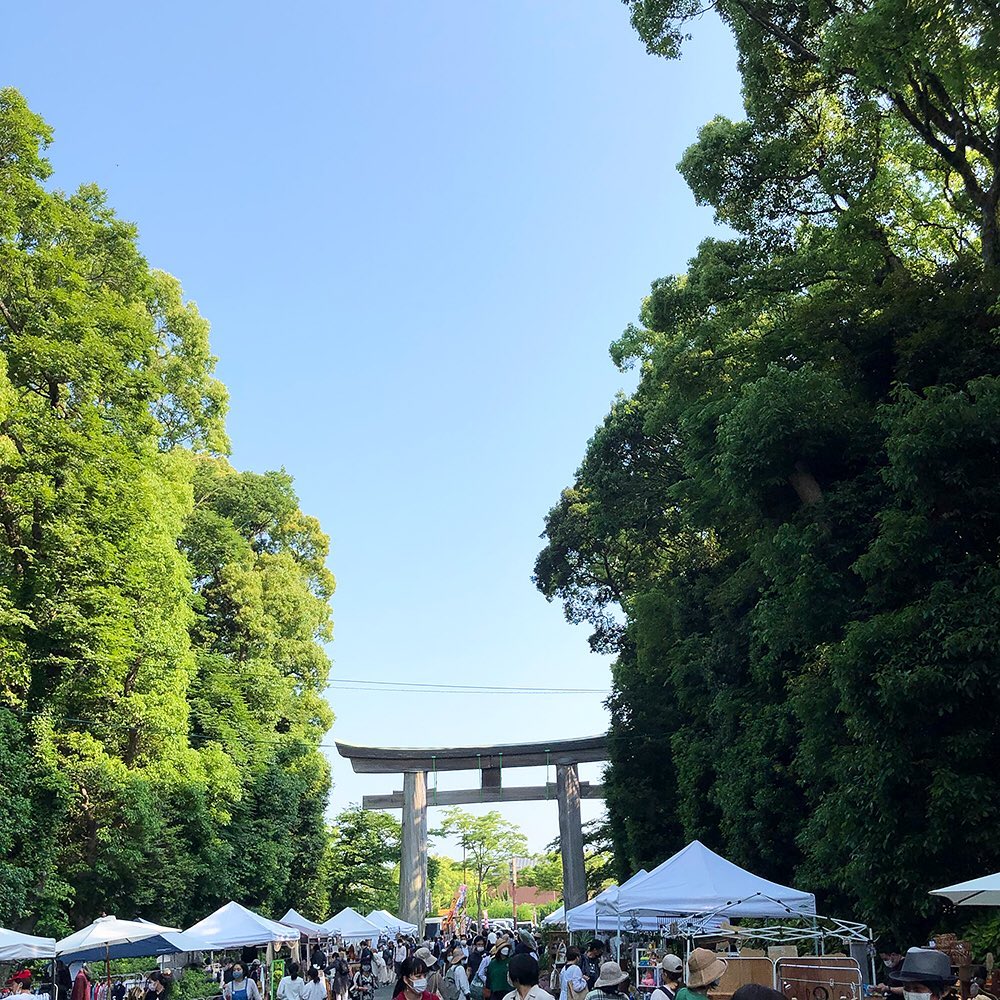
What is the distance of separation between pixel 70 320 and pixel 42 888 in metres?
11.7

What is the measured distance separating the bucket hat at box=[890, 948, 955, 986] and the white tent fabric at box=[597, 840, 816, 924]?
19.8ft

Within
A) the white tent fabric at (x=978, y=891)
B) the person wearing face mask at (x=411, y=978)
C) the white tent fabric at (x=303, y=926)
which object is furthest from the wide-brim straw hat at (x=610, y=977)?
the white tent fabric at (x=303, y=926)

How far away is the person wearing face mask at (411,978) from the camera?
579 centimetres

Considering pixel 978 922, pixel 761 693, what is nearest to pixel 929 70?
pixel 978 922

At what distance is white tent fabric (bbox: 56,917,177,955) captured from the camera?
13.9 meters

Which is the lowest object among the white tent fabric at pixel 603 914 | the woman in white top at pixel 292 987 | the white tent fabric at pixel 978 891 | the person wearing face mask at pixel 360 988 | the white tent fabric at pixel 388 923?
the person wearing face mask at pixel 360 988

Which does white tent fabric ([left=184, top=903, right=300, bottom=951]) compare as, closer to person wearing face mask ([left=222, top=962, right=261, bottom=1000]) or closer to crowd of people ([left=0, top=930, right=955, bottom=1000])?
crowd of people ([left=0, top=930, right=955, bottom=1000])

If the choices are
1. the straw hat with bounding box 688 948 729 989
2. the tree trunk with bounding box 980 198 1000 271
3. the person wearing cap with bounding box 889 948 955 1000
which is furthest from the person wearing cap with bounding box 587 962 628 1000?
the tree trunk with bounding box 980 198 1000 271

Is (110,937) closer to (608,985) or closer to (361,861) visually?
(608,985)

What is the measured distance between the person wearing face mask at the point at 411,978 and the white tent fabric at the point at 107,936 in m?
9.69

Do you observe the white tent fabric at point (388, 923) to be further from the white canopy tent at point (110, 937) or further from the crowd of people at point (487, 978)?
the white canopy tent at point (110, 937)

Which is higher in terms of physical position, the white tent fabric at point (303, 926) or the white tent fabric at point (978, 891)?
the white tent fabric at point (978, 891)

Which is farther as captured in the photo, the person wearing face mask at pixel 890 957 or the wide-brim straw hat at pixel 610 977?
the person wearing face mask at pixel 890 957

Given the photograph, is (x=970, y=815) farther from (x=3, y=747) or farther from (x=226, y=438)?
(x=226, y=438)
